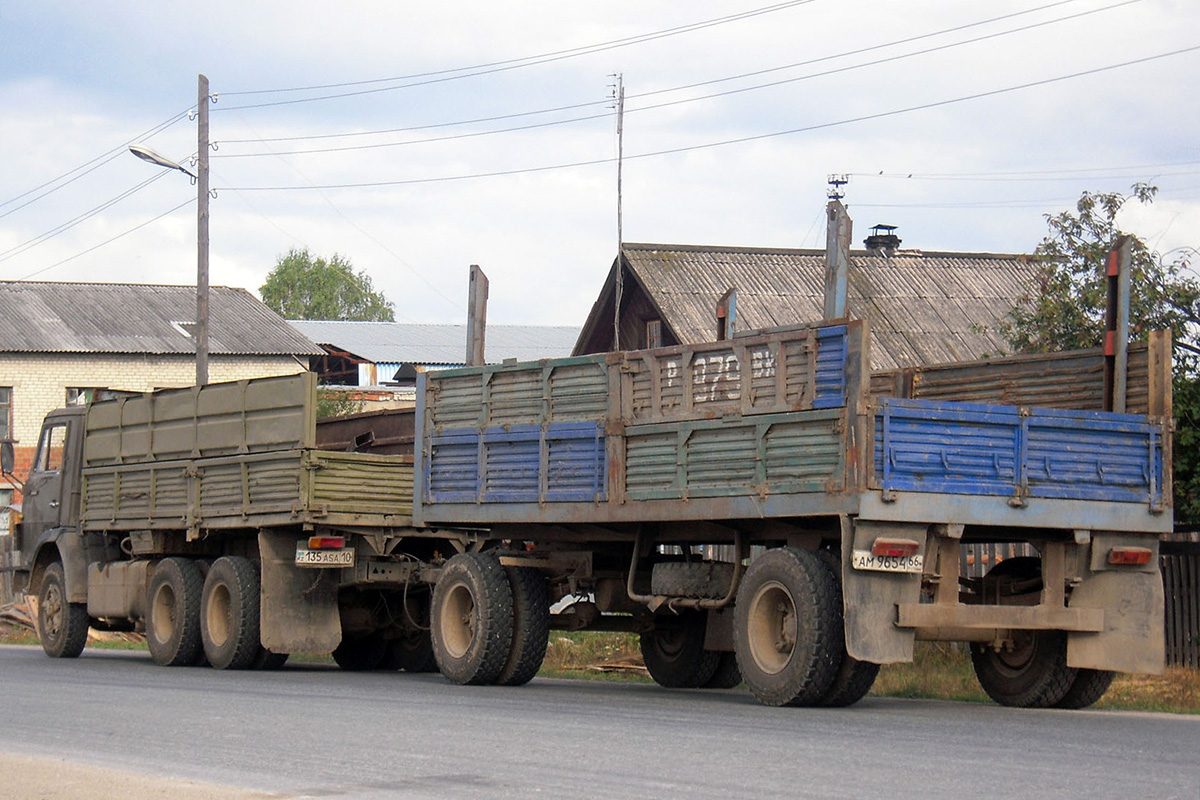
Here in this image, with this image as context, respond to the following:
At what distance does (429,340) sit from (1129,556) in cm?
5901

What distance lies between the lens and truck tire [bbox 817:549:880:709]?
11312mm

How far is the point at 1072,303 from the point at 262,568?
9.24m

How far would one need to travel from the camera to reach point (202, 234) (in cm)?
3011

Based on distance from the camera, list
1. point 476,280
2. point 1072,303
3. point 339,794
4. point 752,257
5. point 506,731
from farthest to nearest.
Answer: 1. point 752,257
2. point 1072,303
3. point 476,280
4. point 506,731
5. point 339,794

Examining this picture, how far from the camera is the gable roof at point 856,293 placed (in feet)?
102

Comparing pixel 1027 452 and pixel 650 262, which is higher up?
pixel 650 262

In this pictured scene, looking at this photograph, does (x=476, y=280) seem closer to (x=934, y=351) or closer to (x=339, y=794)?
(x=339, y=794)

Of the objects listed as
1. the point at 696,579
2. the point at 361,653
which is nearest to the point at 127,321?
the point at 361,653

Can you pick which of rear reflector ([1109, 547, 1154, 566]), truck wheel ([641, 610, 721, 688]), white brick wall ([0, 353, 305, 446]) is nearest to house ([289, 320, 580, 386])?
white brick wall ([0, 353, 305, 446])

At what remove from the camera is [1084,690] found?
12117 mm

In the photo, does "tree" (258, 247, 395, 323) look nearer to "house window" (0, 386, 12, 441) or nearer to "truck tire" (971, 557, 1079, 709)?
"house window" (0, 386, 12, 441)

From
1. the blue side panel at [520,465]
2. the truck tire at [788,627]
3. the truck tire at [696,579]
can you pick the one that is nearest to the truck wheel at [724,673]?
the truck tire at [696,579]

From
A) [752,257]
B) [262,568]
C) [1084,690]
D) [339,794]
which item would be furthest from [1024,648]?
[752,257]

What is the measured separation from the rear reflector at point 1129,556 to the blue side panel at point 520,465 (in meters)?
3.79
